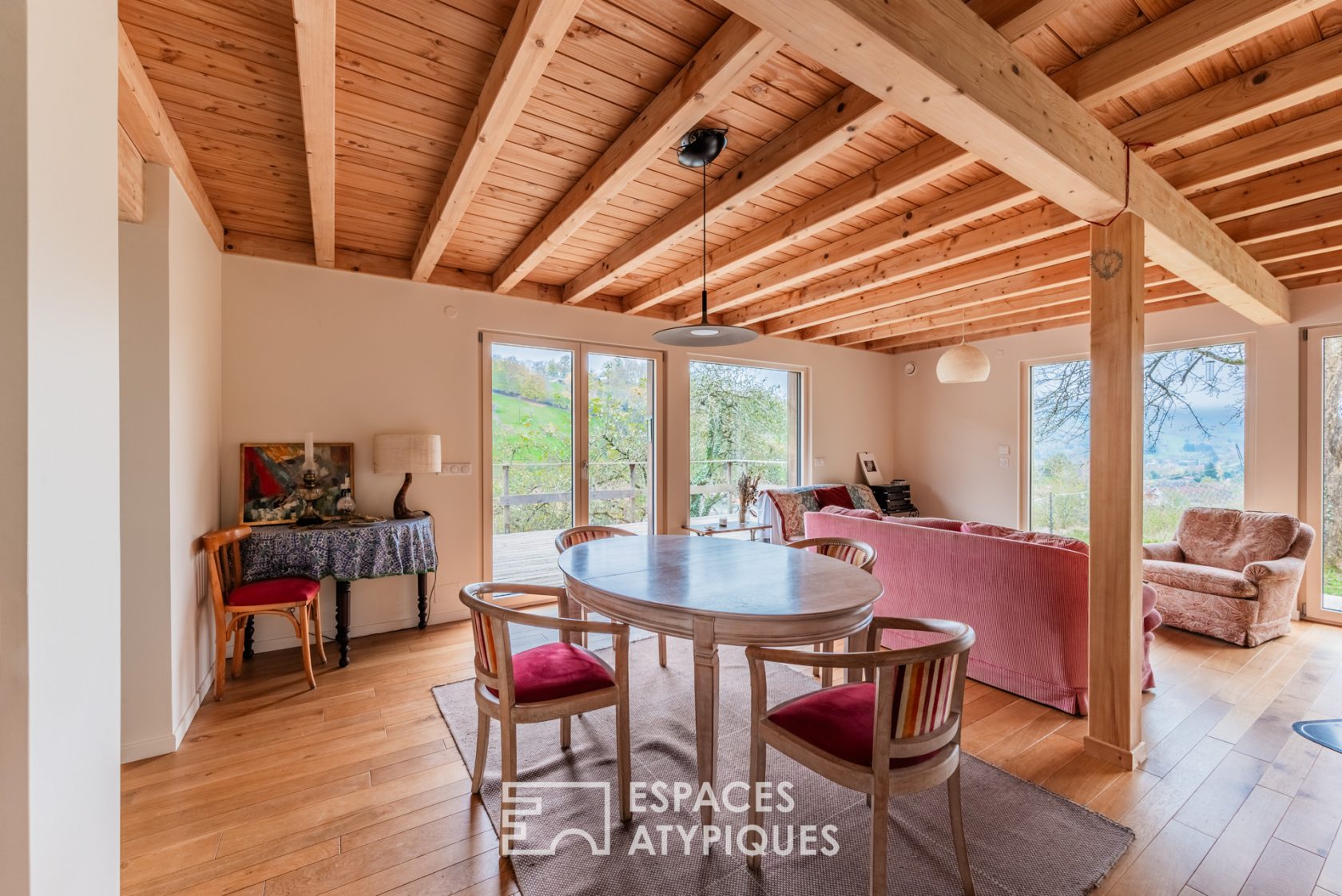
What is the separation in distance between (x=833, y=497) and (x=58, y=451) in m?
5.42

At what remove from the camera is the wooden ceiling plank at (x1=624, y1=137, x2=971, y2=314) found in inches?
88.3

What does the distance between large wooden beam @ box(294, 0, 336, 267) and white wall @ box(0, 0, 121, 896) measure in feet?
1.51

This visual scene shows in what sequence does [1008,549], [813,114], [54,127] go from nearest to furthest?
1. [54,127]
2. [813,114]
3. [1008,549]

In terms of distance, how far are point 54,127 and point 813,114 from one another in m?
2.11

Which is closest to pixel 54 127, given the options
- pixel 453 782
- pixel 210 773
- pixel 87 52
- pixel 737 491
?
pixel 87 52

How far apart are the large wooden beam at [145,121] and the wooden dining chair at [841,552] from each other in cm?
313

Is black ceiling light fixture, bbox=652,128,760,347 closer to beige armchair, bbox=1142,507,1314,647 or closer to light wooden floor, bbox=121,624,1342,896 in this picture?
light wooden floor, bbox=121,624,1342,896

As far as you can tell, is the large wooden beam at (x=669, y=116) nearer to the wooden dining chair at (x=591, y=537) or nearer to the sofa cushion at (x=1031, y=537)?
the wooden dining chair at (x=591, y=537)

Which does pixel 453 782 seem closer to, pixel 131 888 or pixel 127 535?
pixel 131 888

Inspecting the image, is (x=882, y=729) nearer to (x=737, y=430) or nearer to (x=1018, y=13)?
(x=1018, y=13)

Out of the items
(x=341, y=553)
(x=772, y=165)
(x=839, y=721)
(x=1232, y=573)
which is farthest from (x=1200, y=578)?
(x=341, y=553)

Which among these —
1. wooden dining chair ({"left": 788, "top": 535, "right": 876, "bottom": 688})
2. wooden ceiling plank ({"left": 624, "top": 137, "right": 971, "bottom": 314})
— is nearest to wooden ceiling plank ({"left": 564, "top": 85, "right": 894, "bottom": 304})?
wooden ceiling plank ({"left": 624, "top": 137, "right": 971, "bottom": 314})

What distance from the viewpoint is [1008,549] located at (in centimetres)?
274

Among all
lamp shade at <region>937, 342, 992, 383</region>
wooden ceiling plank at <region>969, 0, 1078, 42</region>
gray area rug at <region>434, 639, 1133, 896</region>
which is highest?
wooden ceiling plank at <region>969, 0, 1078, 42</region>
